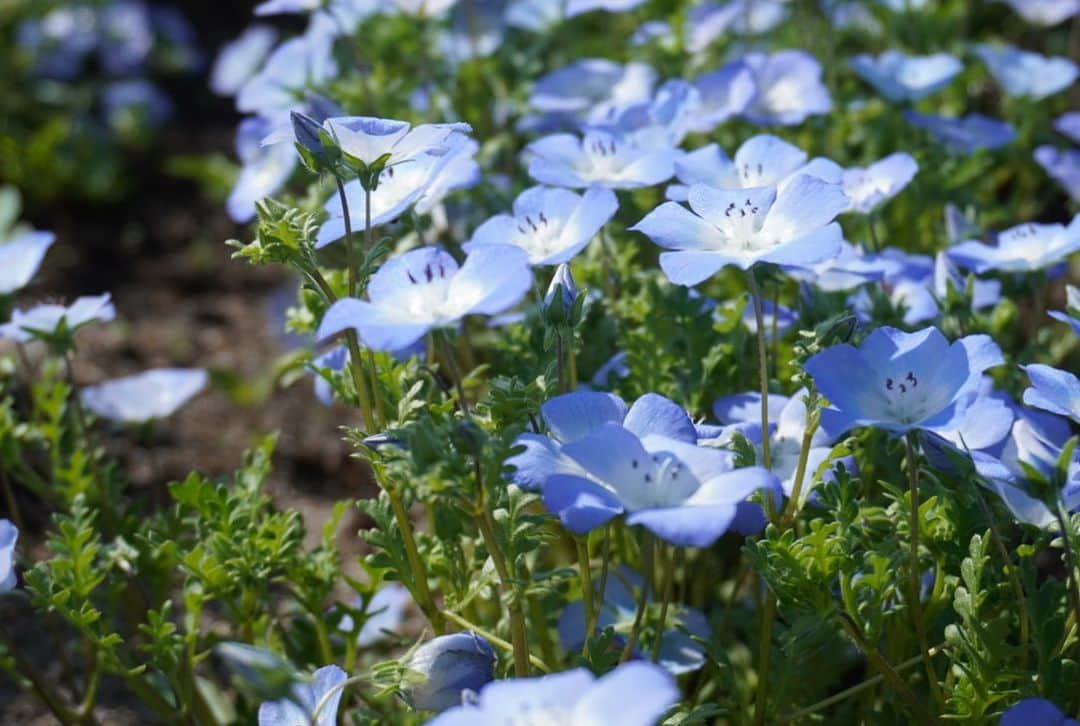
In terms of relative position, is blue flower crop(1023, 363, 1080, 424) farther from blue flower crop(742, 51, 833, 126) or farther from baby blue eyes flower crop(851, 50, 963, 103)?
baby blue eyes flower crop(851, 50, 963, 103)

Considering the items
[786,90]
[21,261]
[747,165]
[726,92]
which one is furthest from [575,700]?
[786,90]

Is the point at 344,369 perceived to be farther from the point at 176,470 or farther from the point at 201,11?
the point at 201,11

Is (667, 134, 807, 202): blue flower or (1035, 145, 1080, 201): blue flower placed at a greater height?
(667, 134, 807, 202): blue flower

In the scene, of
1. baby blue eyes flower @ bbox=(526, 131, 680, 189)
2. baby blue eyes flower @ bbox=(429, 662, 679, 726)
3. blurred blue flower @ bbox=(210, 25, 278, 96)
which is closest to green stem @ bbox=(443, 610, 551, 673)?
baby blue eyes flower @ bbox=(429, 662, 679, 726)

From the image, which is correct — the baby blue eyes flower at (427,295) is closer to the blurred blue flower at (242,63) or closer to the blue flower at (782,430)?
the blue flower at (782,430)

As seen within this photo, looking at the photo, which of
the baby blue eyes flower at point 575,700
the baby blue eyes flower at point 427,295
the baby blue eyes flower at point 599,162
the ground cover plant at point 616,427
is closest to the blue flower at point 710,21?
the ground cover plant at point 616,427
